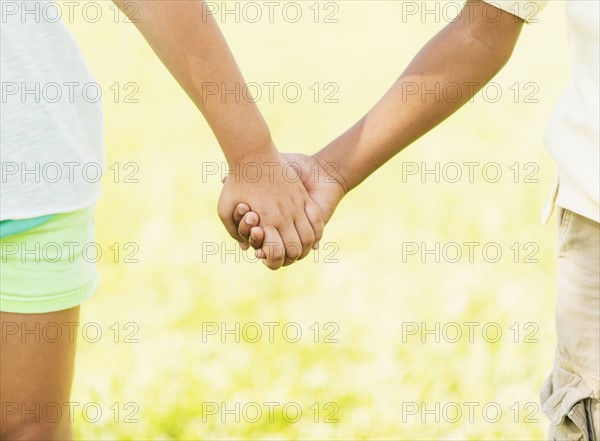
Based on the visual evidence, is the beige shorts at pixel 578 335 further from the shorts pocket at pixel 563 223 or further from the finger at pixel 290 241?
the finger at pixel 290 241

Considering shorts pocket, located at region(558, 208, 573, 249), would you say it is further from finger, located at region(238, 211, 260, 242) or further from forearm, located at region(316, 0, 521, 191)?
finger, located at region(238, 211, 260, 242)

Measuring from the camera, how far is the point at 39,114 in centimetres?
153

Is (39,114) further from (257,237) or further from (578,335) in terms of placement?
(578,335)

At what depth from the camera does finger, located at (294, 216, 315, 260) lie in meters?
1.89

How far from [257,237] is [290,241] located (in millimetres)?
74

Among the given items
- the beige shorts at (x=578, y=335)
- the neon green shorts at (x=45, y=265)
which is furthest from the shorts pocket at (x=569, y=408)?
the neon green shorts at (x=45, y=265)

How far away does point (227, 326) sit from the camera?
10.1ft

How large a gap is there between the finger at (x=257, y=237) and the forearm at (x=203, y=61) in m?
0.15

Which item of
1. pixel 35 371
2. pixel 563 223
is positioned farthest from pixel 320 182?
pixel 35 371

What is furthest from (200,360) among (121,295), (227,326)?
(121,295)

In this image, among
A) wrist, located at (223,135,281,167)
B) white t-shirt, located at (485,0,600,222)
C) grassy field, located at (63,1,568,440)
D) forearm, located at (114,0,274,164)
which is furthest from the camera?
grassy field, located at (63,1,568,440)

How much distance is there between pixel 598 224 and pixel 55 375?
0.93m

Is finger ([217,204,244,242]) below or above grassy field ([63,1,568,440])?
above

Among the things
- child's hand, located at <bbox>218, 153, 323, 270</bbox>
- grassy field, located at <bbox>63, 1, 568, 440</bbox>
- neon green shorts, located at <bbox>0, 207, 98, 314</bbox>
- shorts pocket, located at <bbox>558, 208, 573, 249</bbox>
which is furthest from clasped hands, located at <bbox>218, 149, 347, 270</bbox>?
grassy field, located at <bbox>63, 1, 568, 440</bbox>
